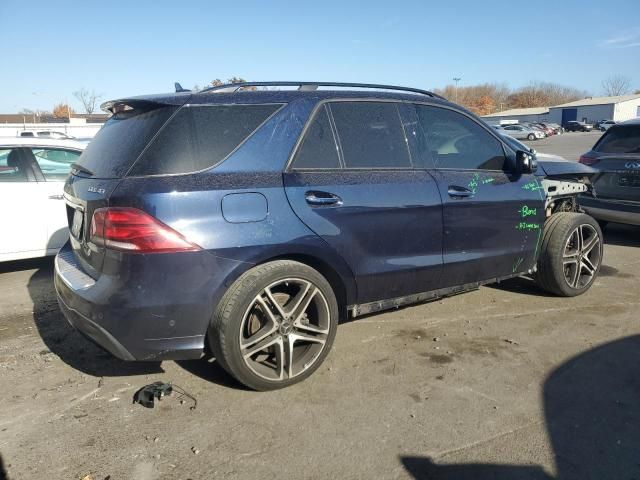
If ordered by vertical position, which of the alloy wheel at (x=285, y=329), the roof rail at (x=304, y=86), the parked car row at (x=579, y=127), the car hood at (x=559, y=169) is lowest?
the alloy wheel at (x=285, y=329)

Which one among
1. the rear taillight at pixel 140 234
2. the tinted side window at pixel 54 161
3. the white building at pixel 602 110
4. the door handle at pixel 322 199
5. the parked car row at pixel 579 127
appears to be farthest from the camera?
the white building at pixel 602 110

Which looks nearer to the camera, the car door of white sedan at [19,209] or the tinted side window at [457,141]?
the tinted side window at [457,141]

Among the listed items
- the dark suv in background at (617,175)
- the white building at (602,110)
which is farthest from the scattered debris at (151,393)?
the white building at (602,110)

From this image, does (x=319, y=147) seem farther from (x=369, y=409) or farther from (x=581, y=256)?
(x=581, y=256)

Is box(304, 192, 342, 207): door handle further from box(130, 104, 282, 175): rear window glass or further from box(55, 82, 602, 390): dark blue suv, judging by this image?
box(130, 104, 282, 175): rear window glass

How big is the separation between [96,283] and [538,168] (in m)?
3.88

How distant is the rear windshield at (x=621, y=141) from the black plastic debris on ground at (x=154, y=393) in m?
6.64

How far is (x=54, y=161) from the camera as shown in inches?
245

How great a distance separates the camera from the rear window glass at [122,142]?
303 centimetres

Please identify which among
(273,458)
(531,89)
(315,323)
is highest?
(531,89)

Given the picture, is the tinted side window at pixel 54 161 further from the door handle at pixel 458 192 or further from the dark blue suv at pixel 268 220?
the door handle at pixel 458 192

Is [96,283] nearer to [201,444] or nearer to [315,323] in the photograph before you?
[201,444]

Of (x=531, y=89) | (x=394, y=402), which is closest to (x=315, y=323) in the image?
(x=394, y=402)

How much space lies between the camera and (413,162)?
387cm
